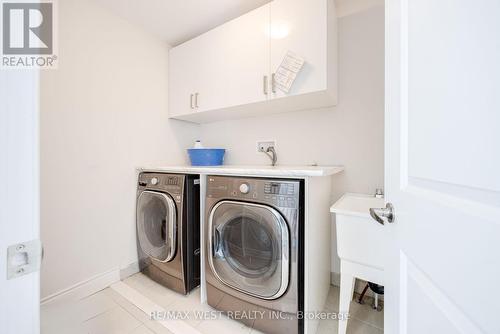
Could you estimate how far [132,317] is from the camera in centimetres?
133

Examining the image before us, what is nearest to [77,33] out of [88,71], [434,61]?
[88,71]

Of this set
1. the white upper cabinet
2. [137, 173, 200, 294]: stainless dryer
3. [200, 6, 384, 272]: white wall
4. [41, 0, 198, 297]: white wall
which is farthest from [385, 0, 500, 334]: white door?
[41, 0, 198, 297]: white wall

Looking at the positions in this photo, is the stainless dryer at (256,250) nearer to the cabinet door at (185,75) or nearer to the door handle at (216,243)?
the door handle at (216,243)

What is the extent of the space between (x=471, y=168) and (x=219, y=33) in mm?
1906

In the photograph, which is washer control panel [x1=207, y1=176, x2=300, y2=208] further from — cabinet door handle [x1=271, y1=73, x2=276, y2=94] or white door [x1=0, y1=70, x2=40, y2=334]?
white door [x1=0, y1=70, x2=40, y2=334]

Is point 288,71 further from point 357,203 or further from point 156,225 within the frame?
point 156,225

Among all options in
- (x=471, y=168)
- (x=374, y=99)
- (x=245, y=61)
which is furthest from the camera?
(x=245, y=61)

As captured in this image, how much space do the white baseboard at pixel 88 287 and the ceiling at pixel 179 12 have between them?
87.5 inches

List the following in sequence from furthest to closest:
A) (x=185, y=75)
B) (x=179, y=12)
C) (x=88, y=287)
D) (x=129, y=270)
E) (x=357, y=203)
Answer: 1. (x=185, y=75)
2. (x=129, y=270)
3. (x=179, y=12)
4. (x=88, y=287)
5. (x=357, y=203)

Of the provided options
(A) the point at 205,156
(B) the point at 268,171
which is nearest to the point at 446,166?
(B) the point at 268,171

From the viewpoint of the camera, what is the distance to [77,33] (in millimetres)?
1473

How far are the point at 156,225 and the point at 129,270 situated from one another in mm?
538

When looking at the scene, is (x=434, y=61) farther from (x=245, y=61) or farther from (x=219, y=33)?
(x=219, y=33)

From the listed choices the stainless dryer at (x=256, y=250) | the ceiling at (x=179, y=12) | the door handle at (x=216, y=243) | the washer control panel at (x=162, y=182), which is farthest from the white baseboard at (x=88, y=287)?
the ceiling at (x=179, y=12)
